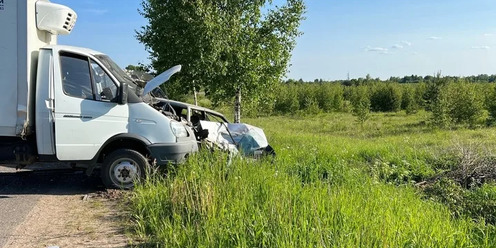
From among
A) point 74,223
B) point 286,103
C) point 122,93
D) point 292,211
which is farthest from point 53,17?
point 286,103

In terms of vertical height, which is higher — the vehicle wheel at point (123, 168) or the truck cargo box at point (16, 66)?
the truck cargo box at point (16, 66)

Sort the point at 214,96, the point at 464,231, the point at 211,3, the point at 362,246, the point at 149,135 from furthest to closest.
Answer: the point at 214,96
the point at 211,3
the point at 149,135
the point at 464,231
the point at 362,246

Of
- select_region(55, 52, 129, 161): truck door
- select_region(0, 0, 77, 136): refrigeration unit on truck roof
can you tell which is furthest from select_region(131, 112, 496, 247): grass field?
select_region(0, 0, 77, 136): refrigeration unit on truck roof

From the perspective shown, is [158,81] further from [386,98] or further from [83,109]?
[386,98]

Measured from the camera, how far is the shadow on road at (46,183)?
6734 millimetres

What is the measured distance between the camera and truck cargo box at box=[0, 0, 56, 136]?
6168 mm

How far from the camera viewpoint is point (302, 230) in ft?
11.9

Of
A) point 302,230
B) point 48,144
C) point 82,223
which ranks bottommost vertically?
point 82,223

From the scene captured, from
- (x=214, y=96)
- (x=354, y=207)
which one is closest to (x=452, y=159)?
(x=354, y=207)

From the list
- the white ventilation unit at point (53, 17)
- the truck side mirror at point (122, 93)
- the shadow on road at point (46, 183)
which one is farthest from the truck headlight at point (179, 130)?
the white ventilation unit at point (53, 17)

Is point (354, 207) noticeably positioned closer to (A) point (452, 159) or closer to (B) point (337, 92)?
(A) point (452, 159)

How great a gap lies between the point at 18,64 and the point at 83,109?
120cm

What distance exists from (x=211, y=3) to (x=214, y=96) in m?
3.11

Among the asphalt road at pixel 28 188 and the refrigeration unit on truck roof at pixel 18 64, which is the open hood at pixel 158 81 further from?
the asphalt road at pixel 28 188
